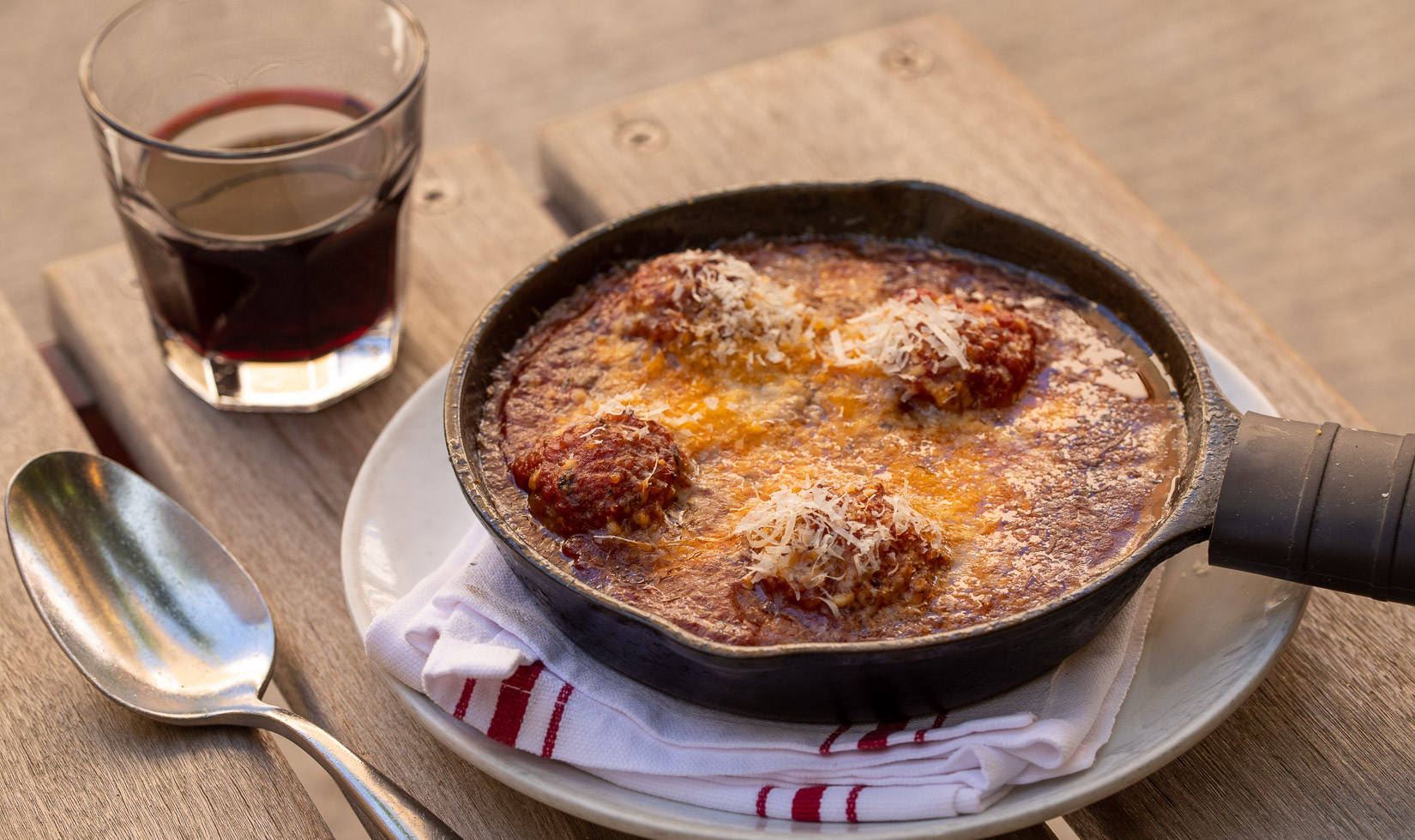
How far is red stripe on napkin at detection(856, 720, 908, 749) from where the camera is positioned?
153cm

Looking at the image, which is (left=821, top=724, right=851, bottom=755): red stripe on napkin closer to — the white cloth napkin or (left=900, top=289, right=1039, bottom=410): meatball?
the white cloth napkin

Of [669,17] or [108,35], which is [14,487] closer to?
[108,35]

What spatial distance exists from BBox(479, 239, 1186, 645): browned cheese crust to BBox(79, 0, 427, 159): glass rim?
0.40m

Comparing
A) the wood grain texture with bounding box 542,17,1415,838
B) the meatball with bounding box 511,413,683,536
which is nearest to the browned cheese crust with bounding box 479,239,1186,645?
the meatball with bounding box 511,413,683,536

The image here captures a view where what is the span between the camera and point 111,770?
171 cm

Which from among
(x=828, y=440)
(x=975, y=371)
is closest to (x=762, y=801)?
(x=828, y=440)

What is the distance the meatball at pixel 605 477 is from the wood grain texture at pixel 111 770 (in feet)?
1.57

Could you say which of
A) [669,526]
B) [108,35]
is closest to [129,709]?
[669,526]

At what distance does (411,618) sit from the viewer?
1.67 metres

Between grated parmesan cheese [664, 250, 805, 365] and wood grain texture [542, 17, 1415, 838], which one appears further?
grated parmesan cheese [664, 250, 805, 365]

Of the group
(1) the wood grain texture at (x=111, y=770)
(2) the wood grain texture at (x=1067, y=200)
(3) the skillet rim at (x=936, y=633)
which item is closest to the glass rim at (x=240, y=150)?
(3) the skillet rim at (x=936, y=633)

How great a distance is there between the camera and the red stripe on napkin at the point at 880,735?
1.53 metres

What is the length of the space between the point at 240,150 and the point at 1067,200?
148 centimetres

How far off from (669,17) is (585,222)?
2.40 meters
